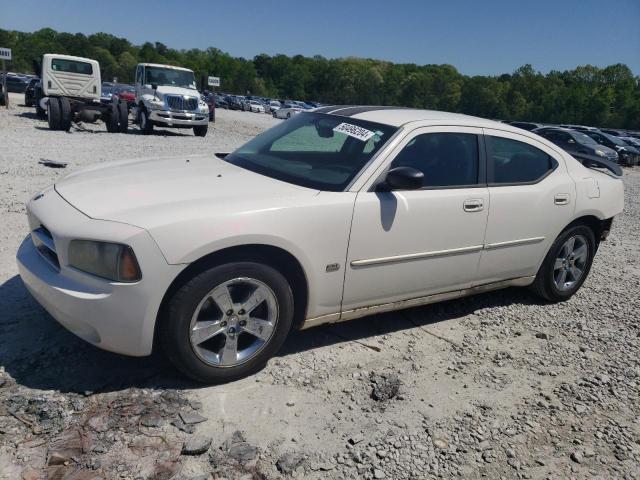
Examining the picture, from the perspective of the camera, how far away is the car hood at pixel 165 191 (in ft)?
9.37

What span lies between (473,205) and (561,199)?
1139 mm

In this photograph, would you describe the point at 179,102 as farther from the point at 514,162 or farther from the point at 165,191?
the point at 165,191

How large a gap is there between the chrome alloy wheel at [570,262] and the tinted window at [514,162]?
790mm

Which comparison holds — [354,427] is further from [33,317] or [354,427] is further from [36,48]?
[36,48]

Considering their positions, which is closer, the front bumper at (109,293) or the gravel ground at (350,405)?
the gravel ground at (350,405)

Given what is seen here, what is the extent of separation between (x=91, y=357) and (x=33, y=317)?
2.32 ft

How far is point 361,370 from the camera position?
3.45m

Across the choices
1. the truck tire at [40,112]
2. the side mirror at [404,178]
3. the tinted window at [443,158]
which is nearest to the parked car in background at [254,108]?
the truck tire at [40,112]

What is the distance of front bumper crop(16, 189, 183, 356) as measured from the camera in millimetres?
2668

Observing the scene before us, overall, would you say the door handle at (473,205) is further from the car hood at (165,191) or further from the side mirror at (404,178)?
the car hood at (165,191)

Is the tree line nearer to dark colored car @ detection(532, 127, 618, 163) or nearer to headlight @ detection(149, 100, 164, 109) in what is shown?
dark colored car @ detection(532, 127, 618, 163)

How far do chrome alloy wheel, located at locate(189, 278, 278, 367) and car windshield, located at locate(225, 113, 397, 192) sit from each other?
2.66 ft

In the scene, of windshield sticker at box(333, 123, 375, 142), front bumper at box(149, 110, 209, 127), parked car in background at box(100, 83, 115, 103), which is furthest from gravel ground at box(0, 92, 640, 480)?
parked car in background at box(100, 83, 115, 103)

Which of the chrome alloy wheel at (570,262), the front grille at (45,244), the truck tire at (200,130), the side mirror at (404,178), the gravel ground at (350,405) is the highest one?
the side mirror at (404,178)
